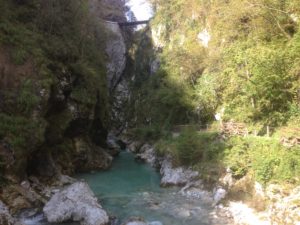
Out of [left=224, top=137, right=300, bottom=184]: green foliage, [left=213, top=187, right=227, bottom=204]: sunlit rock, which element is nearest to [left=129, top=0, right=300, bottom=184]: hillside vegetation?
[left=224, top=137, right=300, bottom=184]: green foliage

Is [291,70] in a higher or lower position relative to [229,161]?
higher

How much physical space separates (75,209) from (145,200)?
4264 millimetres

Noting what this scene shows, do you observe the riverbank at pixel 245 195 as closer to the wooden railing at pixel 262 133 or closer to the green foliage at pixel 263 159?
the green foliage at pixel 263 159

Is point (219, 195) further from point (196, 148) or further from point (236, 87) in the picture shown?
point (236, 87)

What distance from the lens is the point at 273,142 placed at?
1689cm

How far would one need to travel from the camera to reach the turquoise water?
1462cm

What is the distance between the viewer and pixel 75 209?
14273mm

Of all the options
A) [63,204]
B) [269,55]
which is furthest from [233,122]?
[63,204]

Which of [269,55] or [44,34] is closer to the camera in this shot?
[269,55]

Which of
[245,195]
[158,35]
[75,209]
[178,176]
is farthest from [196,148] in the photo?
[158,35]

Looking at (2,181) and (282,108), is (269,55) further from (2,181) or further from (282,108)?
(2,181)

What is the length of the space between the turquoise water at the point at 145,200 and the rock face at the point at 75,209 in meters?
0.65

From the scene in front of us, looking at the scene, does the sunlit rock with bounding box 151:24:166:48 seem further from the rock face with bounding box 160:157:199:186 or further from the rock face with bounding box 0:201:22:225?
the rock face with bounding box 0:201:22:225

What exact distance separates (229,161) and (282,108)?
15.3ft
